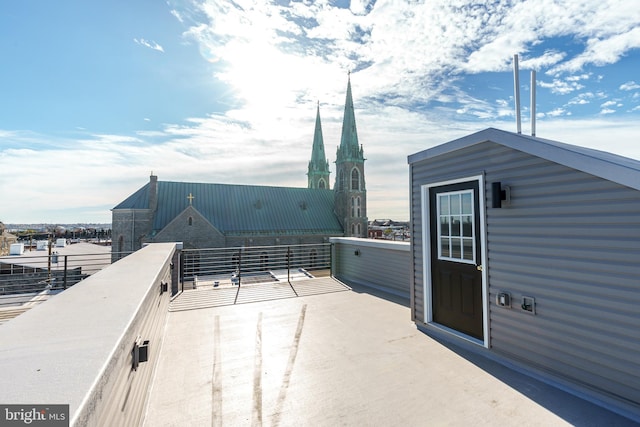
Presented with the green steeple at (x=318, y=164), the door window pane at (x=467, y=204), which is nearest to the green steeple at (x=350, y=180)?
the green steeple at (x=318, y=164)

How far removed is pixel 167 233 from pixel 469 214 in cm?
2064

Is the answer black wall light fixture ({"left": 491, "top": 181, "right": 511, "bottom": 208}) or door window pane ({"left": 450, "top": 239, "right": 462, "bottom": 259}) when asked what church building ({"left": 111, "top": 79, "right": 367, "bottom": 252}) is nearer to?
door window pane ({"left": 450, "top": 239, "right": 462, "bottom": 259})

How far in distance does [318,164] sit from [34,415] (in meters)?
37.0

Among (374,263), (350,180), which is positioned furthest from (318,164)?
(374,263)

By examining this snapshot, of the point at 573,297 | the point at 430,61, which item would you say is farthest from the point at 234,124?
the point at 573,297

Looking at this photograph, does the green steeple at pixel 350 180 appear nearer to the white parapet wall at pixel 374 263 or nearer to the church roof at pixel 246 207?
the church roof at pixel 246 207

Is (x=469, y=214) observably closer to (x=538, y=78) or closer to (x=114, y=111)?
(x=538, y=78)

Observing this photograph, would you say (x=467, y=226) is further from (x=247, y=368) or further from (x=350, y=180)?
(x=350, y=180)

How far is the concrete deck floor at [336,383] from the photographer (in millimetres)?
2449

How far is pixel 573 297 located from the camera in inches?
113

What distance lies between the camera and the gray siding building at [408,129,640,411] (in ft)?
8.44

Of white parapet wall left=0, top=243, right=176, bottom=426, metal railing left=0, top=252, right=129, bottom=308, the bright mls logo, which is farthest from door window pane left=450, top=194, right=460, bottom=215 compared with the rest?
metal railing left=0, top=252, right=129, bottom=308

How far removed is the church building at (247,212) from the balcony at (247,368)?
56.0 ft

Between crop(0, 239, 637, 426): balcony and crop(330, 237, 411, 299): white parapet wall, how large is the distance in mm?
1179
